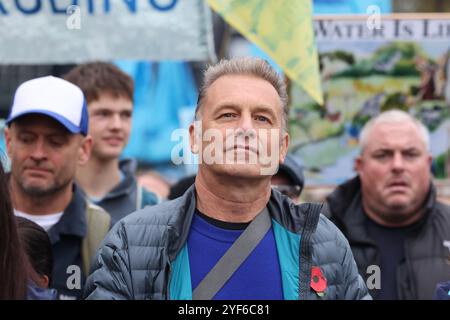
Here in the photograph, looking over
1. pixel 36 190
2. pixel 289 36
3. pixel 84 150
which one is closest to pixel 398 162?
pixel 289 36

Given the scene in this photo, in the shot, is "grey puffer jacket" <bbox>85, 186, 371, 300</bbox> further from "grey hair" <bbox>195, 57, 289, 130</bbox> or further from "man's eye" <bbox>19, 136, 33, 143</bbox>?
"man's eye" <bbox>19, 136, 33, 143</bbox>

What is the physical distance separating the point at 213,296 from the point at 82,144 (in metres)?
1.96


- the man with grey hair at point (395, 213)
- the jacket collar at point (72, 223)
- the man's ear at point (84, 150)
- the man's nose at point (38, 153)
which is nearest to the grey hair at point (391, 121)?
the man with grey hair at point (395, 213)

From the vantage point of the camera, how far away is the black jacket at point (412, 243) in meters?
5.53

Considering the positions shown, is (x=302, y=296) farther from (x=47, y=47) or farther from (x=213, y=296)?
(x=47, y=47)

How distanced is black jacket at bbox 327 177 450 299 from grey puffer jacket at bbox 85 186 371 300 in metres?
1.86

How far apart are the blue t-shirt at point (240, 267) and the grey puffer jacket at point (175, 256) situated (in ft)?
0.11

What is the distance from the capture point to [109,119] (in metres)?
6.21

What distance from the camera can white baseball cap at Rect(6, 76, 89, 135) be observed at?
5.01 metres

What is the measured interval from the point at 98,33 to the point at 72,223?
Result: 59.7 inches

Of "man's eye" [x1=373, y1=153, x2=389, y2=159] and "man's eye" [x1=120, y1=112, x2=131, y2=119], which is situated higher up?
"man's eye" [x1=120, y1=112, x2=131, y2=119]

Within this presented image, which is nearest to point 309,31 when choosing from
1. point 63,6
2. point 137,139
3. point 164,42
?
point 164,42

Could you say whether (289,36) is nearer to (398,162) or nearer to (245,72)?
(398,162)

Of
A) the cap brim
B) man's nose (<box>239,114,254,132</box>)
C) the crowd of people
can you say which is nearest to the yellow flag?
the crowd of people
